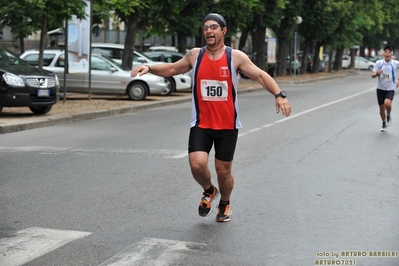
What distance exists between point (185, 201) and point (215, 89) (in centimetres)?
164

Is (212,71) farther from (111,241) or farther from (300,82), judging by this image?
(300,82)

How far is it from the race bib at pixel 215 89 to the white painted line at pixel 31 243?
1585mm

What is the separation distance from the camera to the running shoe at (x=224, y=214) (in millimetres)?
7402

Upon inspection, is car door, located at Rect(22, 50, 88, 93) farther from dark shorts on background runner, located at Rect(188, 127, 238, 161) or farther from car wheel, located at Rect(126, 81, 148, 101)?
dark shorts on background runner, located at Rect(188, 127, 238, 161)

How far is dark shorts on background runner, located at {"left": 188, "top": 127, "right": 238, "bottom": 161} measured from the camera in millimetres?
7262

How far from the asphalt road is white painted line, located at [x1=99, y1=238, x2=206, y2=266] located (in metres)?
0.01

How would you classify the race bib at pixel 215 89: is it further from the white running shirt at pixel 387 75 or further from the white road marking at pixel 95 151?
the white running shirt at pixel 387 75

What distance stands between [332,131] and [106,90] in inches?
427

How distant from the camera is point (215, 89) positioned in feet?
23.4

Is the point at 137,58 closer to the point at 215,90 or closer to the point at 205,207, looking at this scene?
the point at 205,207

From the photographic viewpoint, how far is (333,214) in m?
7.69

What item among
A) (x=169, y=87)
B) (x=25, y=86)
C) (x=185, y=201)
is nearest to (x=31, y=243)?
(x=185, y=201)

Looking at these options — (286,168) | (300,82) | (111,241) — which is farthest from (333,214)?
(300,82)

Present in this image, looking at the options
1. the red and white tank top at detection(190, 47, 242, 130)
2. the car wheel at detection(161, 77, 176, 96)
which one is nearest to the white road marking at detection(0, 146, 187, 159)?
the red and white tank top at detection(190, 47, 242, 130)
